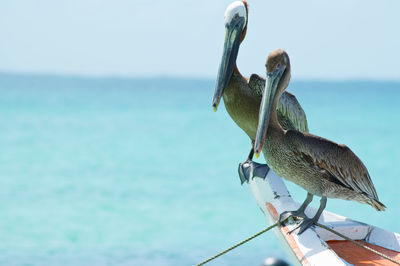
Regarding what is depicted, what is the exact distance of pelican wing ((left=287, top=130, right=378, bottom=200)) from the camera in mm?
2824

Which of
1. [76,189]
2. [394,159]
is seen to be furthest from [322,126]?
[76,189]

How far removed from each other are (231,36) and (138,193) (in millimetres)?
8115

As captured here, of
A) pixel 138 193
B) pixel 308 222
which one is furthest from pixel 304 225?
pixel 138 193

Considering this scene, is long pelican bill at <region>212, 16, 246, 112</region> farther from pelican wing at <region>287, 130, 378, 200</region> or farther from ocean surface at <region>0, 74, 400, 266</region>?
ocean surface at <region>0, 74, 400, 266</region>

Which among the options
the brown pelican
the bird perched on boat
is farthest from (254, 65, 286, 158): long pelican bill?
the bird perched on boat

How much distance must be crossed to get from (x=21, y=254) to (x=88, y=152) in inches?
332

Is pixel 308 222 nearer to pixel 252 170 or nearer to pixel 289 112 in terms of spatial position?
pixel 252 170

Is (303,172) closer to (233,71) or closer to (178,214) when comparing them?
(233,71)

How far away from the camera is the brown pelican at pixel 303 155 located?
2830 mm

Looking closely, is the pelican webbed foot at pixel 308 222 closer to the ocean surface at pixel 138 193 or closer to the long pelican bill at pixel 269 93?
the long pelican bill at pixel 269 93

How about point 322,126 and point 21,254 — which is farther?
point 322,126

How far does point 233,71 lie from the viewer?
11.7 ft

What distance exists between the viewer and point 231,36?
349cm

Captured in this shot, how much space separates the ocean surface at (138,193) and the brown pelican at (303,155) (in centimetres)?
465
